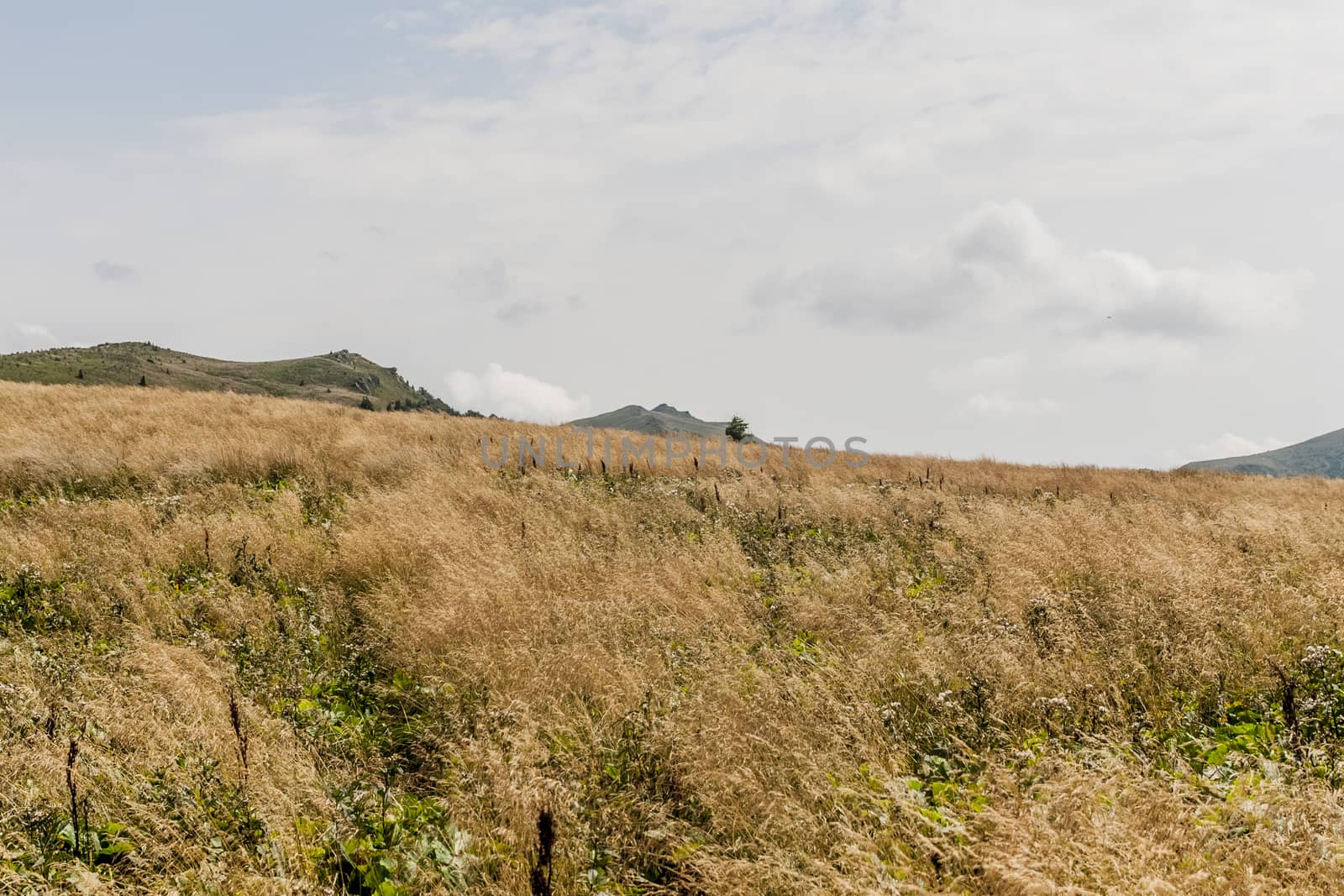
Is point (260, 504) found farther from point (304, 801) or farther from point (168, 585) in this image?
point (304, 801)

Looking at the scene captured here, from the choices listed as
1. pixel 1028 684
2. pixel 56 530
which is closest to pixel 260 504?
pixel 56 530

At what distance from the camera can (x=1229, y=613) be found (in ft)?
20.9

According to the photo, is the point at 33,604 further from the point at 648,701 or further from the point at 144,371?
the point at 144,371

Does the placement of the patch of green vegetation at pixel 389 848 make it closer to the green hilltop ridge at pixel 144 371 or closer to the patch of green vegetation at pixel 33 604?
the patch of green vegetation at pixel 33 604

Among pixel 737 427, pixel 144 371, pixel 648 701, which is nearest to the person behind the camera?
pixel 648 701

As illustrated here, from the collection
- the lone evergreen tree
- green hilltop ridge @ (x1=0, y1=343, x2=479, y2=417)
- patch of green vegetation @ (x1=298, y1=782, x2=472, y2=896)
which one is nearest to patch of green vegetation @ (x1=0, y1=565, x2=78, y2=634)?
patch of green vegetation @ (x1=298, y1=782, x2=472, y2=896)

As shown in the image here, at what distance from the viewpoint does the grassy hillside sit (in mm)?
3430

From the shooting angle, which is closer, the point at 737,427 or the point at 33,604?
the point at 33,604

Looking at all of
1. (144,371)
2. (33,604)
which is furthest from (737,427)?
(144,371)

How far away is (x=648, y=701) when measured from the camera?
487cm

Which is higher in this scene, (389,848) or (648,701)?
(648,701)

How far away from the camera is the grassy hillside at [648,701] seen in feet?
11.3

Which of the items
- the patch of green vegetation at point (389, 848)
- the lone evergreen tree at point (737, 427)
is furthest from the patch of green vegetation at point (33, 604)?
the lone evergreen tree at point (737, 427)

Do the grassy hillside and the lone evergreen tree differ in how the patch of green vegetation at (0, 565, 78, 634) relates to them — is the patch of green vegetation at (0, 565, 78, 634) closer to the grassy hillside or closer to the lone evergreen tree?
the grassy hillside
